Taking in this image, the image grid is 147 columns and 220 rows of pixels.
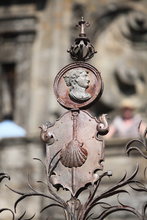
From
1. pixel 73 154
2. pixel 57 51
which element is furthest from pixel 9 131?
pixel 73 154

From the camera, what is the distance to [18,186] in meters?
15.5

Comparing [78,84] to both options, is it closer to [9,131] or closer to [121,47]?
[9,131]

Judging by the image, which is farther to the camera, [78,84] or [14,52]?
[14,52]

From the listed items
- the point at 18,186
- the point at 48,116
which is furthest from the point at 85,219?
the point at 48,116

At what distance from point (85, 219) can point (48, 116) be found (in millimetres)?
11235

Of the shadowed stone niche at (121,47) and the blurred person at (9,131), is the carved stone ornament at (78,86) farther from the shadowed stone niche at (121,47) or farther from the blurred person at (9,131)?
the shadowed stone niche at (121,47)

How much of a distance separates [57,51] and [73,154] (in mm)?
11698

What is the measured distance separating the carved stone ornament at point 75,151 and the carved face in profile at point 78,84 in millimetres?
97

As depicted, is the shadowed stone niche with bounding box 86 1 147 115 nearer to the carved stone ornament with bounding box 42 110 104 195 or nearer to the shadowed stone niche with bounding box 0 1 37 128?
the shadowed stone niche with bounding box 0 1 37 128

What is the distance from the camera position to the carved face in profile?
23.1ft

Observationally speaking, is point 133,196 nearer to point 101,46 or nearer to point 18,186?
point 18,186

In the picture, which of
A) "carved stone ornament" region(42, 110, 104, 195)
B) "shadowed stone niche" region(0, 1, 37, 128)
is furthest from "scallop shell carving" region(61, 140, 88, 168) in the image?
"shadowed stone niche" region(0, 1, 37, 128)

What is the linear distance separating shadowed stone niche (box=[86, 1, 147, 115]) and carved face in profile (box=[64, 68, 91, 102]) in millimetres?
11082

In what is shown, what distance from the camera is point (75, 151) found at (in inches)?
273
